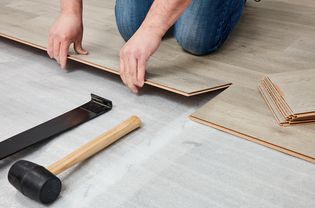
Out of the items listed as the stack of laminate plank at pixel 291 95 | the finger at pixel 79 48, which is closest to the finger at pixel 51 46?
the finger at pixel 79 48

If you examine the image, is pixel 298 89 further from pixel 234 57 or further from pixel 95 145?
pixel 95 145

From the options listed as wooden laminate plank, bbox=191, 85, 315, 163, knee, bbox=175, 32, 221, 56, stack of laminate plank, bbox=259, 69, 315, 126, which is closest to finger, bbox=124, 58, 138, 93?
wooden laminate plank, bbox=191, 85, 315, 163

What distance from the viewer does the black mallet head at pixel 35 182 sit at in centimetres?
93

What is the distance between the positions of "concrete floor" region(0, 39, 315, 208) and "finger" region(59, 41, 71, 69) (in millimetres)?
111

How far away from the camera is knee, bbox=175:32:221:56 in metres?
1.65

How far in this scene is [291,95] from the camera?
4.23 ft

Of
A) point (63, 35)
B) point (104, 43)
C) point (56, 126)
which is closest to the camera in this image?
point (56, 126)

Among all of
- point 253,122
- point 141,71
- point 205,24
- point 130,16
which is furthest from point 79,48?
point 253,122

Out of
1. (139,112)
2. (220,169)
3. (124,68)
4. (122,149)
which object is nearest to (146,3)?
(124,68)

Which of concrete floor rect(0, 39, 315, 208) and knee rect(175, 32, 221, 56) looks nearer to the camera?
concrete floor rect(0, 39, 315, 208)

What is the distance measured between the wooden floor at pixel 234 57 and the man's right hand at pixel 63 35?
8 centimetres

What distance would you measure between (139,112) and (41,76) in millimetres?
516

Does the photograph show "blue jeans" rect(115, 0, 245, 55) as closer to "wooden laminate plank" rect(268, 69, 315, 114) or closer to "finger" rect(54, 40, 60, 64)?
"wooden laminate plank" rect(268, 69, 315, 114)

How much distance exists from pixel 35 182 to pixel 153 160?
14.1 inches
